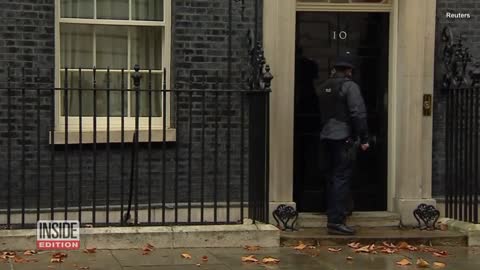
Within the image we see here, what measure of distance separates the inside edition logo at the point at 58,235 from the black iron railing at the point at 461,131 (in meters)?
4.28

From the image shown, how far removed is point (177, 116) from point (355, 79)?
7.37 feet

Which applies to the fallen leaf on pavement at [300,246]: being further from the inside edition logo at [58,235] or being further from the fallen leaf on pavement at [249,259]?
the inside edition logo at [58,235]

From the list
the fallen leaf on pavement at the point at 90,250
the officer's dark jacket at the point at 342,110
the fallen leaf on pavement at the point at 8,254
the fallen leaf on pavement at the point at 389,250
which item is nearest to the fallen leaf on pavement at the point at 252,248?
the fallen leaf on pavement at the point at 389,250

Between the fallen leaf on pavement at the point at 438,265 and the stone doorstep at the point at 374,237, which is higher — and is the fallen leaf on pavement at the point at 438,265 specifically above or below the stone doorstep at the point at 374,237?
below

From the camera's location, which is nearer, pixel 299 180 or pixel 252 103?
pixel 252 103

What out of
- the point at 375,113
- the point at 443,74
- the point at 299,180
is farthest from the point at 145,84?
the point at 443,74

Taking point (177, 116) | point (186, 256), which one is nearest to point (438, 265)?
point (186, 256)

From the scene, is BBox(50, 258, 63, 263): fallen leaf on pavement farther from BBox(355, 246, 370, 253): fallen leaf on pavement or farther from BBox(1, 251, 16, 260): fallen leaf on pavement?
BBox(355, 246, 370, 253): fallen leaf on pavement

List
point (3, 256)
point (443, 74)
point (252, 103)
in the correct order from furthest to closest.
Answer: point (443, 74), point (252, 103), point (3, 256)

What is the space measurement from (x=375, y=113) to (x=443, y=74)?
914 millimetres

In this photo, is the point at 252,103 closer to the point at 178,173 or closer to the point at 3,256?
the point at 178,173

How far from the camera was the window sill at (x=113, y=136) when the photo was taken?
26.1 feet

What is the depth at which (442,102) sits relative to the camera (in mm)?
8773

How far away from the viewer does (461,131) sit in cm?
845
